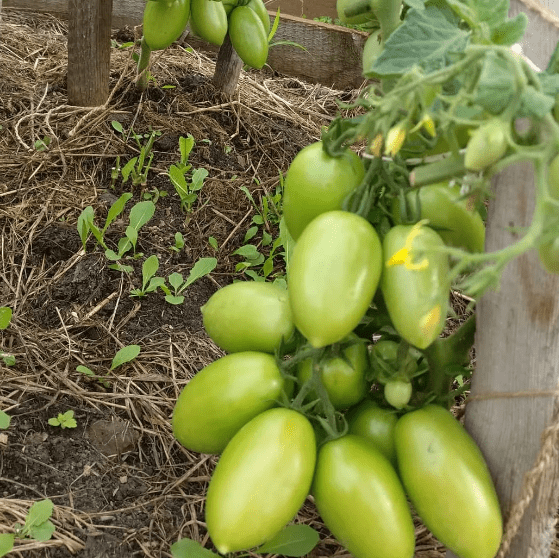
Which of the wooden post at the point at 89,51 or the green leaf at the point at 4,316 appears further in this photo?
the wooden post at the point at 89,51

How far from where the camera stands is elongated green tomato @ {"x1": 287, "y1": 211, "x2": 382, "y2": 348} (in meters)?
0.75

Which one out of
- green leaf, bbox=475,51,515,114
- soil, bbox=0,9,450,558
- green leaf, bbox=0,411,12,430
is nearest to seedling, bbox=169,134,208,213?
soil, bbox=0,9,450,558

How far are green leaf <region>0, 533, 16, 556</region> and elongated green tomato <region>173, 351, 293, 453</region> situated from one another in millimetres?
311

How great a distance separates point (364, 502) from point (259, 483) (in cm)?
12

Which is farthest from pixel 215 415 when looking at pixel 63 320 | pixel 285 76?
pixel 285 76

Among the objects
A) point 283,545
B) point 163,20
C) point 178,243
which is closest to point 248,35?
point 163,20

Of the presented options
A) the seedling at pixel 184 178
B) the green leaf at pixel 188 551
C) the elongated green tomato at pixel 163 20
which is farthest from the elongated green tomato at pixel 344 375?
the elongated green tomato at pixel 163 20

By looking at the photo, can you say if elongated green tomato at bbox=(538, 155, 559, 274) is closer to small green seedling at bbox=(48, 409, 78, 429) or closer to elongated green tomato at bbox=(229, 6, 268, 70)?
small green seedling at bbox=(48, 409, 78, 429)

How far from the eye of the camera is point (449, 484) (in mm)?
836

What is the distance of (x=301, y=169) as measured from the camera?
0.89 metres

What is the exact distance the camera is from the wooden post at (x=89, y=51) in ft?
6.28

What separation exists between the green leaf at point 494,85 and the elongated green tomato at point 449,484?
15.3 inches

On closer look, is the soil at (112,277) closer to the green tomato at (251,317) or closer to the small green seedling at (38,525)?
the small green seedling at (38,525)

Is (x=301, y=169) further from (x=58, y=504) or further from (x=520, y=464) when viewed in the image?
(x=58, y=504)
